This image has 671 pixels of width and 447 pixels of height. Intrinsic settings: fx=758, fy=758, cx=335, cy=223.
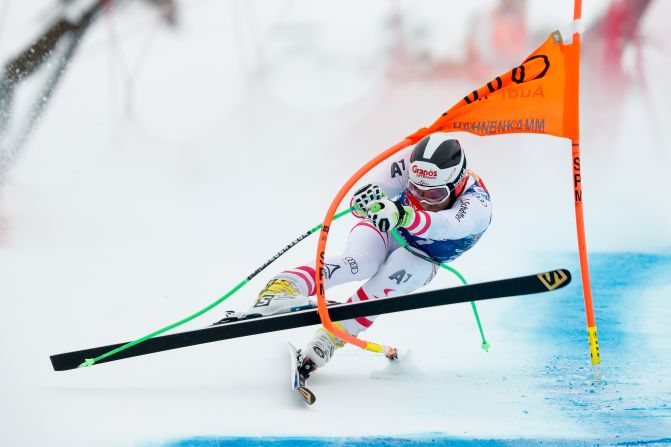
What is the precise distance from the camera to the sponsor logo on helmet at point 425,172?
3.58m

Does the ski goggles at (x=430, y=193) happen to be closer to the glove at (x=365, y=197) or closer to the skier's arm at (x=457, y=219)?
the skier's arm at (x=457, y=219)

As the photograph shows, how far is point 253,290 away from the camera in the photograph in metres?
5.21

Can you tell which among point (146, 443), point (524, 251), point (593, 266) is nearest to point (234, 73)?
point (524, 251)

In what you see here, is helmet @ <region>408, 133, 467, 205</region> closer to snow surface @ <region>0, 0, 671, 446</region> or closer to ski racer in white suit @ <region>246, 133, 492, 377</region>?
ski racer in white suit @ <region>246, 133, 492, 377</region>

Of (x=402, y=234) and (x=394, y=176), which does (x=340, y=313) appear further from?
Answer: (x=394, y=176)

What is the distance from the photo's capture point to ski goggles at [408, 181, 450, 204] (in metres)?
3.67

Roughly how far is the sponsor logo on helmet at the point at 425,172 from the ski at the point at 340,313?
68 centimetres

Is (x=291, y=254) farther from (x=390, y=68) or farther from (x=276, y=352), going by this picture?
(x=390, y=68)

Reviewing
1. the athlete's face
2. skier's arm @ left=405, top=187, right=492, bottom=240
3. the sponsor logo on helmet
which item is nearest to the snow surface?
skier's arm @ left=405, top=187, right=492, bottom=240

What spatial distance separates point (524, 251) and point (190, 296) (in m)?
2.61

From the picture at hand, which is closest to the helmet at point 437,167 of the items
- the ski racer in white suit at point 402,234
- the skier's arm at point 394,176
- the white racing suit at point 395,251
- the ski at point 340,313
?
the ski racer in white suit at point 402,234

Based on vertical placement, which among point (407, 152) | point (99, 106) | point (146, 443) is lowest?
point (146, 443)

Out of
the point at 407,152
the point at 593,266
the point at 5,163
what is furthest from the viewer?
the point at 5,163

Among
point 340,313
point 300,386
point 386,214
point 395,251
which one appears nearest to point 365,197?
point 386,214
